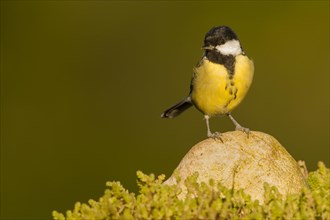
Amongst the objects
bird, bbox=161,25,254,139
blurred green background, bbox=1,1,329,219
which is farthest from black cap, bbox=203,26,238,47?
blurred green background, bbox=1,1,329,219

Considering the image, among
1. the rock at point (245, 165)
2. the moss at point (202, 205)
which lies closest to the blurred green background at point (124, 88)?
the rock at point (245, 165)

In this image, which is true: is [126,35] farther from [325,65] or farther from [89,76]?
[325,65]

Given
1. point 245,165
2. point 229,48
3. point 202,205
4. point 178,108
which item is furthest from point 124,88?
point 202,205

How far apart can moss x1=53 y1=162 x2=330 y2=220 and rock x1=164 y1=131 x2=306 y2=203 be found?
601 millimetres

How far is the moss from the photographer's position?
536 centimetres

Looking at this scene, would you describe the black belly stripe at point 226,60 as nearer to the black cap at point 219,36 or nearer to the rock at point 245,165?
the black cap at point 219,36

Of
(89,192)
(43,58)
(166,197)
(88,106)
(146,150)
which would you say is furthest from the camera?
(43,58)

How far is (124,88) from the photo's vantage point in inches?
620

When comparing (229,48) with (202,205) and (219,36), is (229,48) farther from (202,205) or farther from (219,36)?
(202,205)

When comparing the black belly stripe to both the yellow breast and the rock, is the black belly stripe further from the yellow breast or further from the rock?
the rock

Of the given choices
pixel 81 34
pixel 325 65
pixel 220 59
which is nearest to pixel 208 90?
pixel 220 59

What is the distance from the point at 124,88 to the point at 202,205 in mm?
10445

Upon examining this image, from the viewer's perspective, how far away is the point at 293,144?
14.0 m

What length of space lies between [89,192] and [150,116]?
2.78 metres
